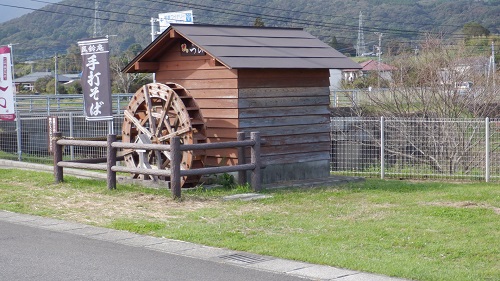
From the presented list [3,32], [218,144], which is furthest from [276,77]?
[3,32]

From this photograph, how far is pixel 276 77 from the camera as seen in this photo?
16.4 metres

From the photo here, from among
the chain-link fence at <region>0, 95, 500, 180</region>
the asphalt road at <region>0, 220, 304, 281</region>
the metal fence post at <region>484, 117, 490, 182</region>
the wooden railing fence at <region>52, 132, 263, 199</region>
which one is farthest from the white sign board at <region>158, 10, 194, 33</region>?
the asphalt road at <region>0, 220, 304, 281</region>

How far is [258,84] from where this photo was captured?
16078mm

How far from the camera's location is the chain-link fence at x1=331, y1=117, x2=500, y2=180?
18.5 meters

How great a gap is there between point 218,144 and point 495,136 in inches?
294

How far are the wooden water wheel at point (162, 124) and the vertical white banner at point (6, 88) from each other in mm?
6169

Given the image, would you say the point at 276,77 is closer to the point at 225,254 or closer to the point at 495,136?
the point at 495,136

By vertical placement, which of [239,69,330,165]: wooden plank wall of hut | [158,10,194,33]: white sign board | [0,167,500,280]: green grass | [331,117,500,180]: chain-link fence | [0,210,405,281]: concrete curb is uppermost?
[158,10,194,33]: white sign board

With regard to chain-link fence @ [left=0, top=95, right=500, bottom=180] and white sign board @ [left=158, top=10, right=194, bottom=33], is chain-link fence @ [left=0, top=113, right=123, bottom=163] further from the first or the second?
white sign board @ [left=158, top=10, right=194, bottom=33]

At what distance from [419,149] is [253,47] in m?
5.73

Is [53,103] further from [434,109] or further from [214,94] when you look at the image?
[214,94]

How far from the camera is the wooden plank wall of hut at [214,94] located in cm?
1586

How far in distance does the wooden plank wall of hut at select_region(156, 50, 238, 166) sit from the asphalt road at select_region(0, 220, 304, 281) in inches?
219

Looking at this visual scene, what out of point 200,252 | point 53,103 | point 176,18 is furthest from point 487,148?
point 53,103
